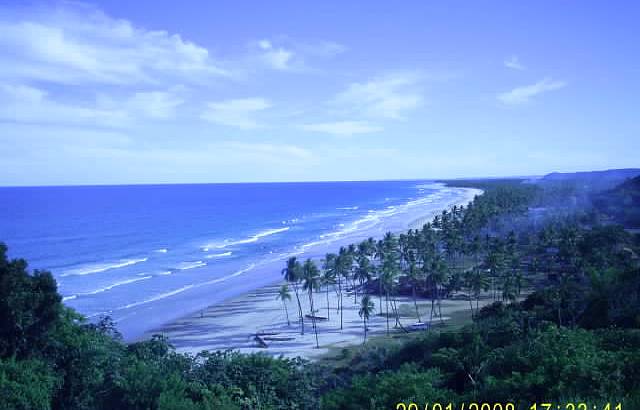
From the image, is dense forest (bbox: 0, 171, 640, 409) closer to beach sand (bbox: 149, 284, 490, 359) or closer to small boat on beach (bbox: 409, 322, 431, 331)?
beach sand (bbox: 149, 284, 490, 359)

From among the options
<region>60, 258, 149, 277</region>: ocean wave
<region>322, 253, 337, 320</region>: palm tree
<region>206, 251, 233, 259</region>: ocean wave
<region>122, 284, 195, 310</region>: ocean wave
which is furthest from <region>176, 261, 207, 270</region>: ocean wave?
<region>322, 253, 337, 320</region>: palm tree

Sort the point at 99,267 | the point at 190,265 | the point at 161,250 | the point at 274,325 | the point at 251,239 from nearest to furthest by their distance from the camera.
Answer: the point at 274,325
the point at 99,267
the point at 190,265
the point at 161,250
the point at 251,239

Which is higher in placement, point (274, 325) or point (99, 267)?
point (99, 267)

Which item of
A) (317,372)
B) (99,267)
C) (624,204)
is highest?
(624,204)

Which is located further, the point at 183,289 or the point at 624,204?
the point at 624,204

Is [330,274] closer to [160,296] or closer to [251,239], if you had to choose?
[160,296]

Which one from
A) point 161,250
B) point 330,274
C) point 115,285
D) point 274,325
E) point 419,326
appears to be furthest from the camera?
point 161,250

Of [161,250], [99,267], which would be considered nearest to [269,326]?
[99,267]
